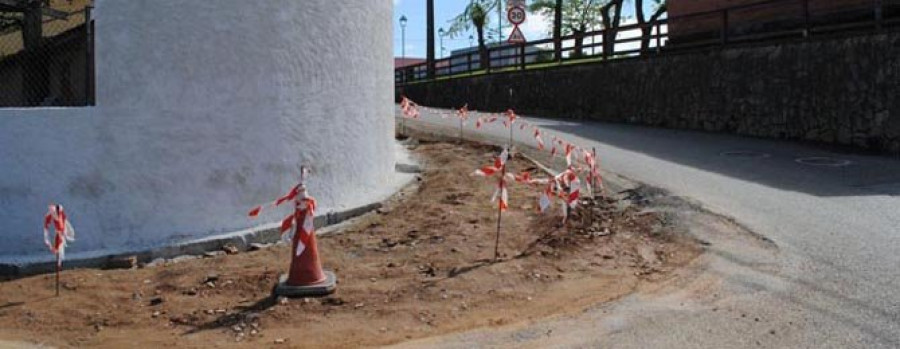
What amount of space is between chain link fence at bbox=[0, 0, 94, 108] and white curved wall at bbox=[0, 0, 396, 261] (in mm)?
516

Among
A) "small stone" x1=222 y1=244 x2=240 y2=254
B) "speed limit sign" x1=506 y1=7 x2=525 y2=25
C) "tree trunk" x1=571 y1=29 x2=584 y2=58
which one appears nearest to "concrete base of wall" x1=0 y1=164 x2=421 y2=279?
"small stone" x1=222 y1=244 x2=240 y2=254

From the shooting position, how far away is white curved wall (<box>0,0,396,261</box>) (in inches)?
309

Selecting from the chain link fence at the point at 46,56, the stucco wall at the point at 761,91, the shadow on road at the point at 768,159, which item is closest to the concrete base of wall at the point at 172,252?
the chain link fence at the point at 46,56

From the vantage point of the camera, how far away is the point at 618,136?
18047mm

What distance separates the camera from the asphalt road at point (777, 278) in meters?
5.30

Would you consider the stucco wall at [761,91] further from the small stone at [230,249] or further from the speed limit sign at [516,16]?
the small stone at [230,249]

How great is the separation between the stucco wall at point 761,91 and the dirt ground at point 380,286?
8.17 m

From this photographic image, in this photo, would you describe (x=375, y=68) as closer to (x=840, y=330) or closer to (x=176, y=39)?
(x=176, y=39)

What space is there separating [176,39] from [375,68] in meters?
2.67

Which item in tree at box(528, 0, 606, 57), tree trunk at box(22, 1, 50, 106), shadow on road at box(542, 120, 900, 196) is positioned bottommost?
shadow on road at box(542, 120, 900, 196)

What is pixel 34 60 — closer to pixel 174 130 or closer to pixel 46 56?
pixel 46 56

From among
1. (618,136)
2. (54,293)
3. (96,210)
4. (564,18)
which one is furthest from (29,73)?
(564,18)

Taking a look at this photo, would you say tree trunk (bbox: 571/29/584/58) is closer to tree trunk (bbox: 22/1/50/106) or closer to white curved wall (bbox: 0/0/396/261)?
white curved wall (bbox: 0/0/396/261)

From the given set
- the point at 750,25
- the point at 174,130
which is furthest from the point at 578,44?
the point at 174,130
